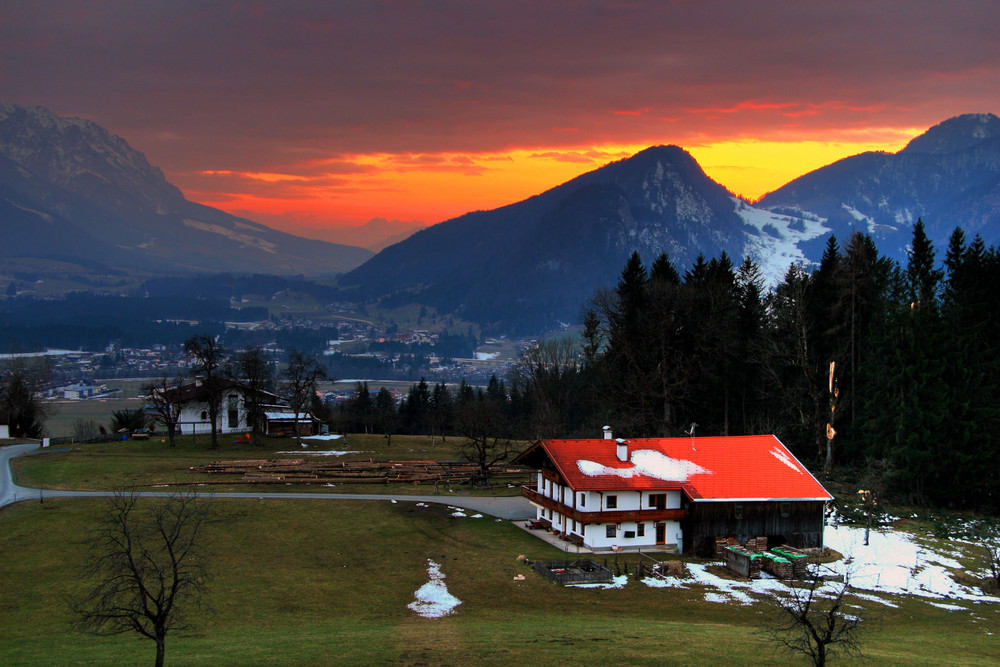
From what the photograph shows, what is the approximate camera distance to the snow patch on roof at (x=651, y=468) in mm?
49219

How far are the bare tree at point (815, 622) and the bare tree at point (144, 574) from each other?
19.3 m

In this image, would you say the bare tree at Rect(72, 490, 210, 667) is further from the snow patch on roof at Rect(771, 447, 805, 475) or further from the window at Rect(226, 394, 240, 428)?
the window at Rect(226, 394, 240, 428)

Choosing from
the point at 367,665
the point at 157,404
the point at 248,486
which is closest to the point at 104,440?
the point at 157,404

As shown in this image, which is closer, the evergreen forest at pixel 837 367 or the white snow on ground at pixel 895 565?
the white snow on ground at pixel 895 565

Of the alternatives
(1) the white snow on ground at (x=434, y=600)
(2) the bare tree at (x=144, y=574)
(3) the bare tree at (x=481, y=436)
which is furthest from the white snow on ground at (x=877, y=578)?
(3) the bare tree at (x=481, y=436)

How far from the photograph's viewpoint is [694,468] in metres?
51.0

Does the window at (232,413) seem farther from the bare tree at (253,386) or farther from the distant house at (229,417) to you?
the bare tree at (253,386)

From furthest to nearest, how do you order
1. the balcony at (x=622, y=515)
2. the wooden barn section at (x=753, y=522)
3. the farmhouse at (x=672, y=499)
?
the wooden barn section at (x=753, y=522) < the farmhouse at (x=672, y=499) < the balcony at (x=622, y=515)

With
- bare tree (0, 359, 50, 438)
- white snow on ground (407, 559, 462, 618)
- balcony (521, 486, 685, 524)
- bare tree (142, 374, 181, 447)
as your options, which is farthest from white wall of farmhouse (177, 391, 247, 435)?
white snow on ground (407, 559, 462, 618)

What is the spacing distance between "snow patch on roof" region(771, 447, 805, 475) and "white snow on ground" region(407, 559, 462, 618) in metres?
25.7

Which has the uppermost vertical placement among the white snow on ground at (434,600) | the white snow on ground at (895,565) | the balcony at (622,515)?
the balcony at (622,515)

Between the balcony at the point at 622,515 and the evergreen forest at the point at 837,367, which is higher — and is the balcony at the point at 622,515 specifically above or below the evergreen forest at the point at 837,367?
below

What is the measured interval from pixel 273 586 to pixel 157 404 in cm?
5276

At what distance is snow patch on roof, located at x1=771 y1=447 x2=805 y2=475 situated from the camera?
52.1 m
